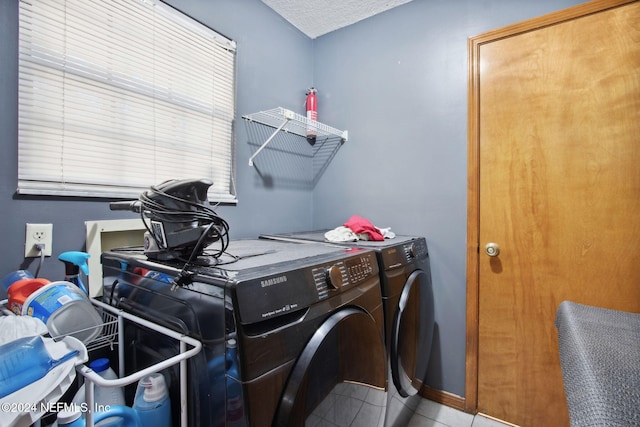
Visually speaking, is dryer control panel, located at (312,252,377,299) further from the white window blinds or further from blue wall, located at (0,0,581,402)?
the white window blinds

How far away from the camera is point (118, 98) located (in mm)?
1289

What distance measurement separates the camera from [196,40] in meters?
1.59

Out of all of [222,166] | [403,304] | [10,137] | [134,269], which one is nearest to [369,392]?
[403,304]

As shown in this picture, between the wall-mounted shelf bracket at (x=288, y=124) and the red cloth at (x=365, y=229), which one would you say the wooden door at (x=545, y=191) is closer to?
the red cloth at (x=365, y=229)

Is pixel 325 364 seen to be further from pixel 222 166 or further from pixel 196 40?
pixel 196 40

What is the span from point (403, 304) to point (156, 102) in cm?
150

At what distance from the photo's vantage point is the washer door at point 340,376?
70cm

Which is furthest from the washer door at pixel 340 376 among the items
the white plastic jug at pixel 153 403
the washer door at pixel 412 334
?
the white plastic jug at pixel 153 403

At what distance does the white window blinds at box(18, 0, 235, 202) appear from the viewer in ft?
3.55

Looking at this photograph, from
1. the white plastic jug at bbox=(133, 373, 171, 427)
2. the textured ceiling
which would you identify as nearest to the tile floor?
the white plastic jug at bbox=(133, 373, 171, 427)

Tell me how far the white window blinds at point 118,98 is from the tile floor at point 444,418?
1.67 m

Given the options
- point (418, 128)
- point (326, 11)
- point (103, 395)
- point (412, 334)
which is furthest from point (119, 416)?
point (326, 11)

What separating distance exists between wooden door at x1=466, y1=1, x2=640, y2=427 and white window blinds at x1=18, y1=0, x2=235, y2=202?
152 centimetres

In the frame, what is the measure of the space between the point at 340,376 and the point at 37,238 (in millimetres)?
1160
